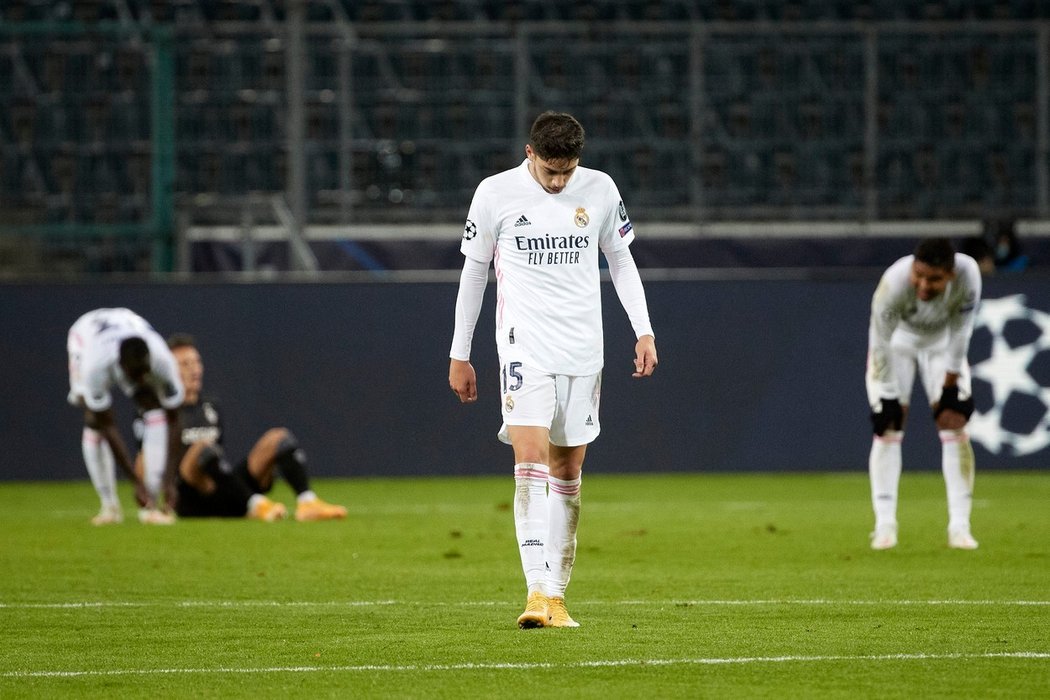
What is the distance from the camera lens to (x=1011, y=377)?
17.2 metres

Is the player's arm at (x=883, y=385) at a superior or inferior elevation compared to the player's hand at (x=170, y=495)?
superior

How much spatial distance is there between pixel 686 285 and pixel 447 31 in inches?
164

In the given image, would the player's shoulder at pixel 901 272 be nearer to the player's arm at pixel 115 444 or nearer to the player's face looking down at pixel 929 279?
the player's face looking down at pixel 929 279

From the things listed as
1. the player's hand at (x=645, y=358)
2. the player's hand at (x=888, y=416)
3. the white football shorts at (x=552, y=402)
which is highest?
the player's hand at (x=645, y=358)

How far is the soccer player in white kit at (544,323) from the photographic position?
7.10 m

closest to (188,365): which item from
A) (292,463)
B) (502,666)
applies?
(292,463)

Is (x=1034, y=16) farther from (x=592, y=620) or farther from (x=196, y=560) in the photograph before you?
(x=592, y=620)

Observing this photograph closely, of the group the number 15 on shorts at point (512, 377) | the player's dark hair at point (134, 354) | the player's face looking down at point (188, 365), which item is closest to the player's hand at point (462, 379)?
the number 15 on shorts at point (512, 377)

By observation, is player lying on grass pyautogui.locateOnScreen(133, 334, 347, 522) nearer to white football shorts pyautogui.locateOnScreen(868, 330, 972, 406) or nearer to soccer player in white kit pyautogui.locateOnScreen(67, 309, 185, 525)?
soccer player in white kit pyautogui.locateOnScreen(67, 309, 185, 525)

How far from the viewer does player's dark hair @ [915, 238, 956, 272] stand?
9.94m

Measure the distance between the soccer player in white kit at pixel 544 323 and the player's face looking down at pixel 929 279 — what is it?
3.21 meters

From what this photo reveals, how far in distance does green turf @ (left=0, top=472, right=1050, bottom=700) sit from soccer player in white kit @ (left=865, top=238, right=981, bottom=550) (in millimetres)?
351

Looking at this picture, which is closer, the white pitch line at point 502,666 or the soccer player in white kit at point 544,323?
the white pitch line at point 502,666

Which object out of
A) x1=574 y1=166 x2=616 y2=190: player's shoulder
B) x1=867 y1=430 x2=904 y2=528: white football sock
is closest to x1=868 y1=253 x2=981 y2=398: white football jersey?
x1=867 y1=430 x2=904 y2=528: white football sock
